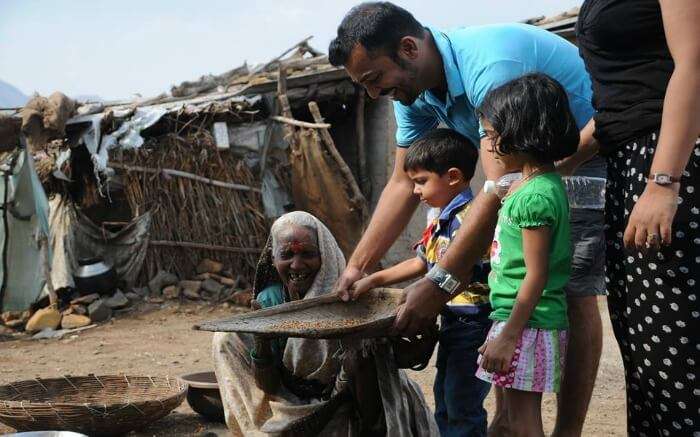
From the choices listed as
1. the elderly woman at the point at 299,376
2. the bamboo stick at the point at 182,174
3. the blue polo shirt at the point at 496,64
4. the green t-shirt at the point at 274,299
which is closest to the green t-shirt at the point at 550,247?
the blue polo shirt at the point at 496,64

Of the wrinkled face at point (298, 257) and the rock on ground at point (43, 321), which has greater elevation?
the wrinkled face at point (298, 257)

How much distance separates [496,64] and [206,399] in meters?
2.94

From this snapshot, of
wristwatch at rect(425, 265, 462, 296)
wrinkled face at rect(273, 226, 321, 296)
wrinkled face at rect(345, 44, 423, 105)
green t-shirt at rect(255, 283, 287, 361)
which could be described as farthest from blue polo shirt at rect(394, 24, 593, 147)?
green t-shirt at rect(255, 283, 287, 361)

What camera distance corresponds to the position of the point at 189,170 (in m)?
9.81

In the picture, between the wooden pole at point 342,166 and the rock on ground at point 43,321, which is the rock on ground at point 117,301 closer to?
the rock on ground at point 43,321

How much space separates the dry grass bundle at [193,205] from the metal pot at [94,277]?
1.67ft

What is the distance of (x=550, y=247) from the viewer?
8.85 feet

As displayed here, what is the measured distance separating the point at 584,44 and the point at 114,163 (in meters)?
7.84

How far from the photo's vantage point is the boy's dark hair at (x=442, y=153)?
11.0ft

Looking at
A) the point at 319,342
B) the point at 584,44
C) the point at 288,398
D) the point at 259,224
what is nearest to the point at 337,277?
the point at 319,342

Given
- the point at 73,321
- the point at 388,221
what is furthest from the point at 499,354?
the point at 73,321

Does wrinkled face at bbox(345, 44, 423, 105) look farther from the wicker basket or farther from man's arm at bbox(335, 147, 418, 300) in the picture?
the wicker basket

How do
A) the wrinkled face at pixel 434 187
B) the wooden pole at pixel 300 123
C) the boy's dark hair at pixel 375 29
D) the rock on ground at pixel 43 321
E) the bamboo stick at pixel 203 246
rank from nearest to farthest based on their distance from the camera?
the boy's dark hair at pixel 375 29
the wrinkled face at pixel 434 187
the rock on ground at pixel 43 321
the wooden pole at pixel 300 123
the bamboo stick at pixel 203 246

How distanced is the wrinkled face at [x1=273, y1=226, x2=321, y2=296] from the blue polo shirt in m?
0.89
